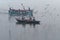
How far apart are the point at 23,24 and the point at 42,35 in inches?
126

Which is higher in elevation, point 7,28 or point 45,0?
point 45,0

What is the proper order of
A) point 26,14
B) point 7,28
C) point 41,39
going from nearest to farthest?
1. point 41,39
2. point 7,28
3. point 26,14

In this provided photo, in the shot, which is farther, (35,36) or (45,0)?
(45,0)

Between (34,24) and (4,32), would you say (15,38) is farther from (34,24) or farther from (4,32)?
(34,24)

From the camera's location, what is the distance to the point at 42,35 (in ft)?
31.7

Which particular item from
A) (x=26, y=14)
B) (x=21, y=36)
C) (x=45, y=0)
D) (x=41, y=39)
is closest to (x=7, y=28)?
(x=21, y=36)

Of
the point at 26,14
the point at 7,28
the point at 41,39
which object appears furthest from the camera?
the point at 26,14

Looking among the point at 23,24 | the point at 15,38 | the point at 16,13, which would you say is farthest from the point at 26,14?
the point at 15,38

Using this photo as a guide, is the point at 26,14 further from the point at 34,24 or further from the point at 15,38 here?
the point at 15,38

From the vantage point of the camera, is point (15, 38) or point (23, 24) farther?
point (23, 24)

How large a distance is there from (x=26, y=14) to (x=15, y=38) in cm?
742

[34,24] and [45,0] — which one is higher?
[45,0]

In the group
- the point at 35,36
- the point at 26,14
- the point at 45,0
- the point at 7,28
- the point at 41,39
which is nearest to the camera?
the point at 41,39

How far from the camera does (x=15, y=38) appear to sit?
30.1 feet
